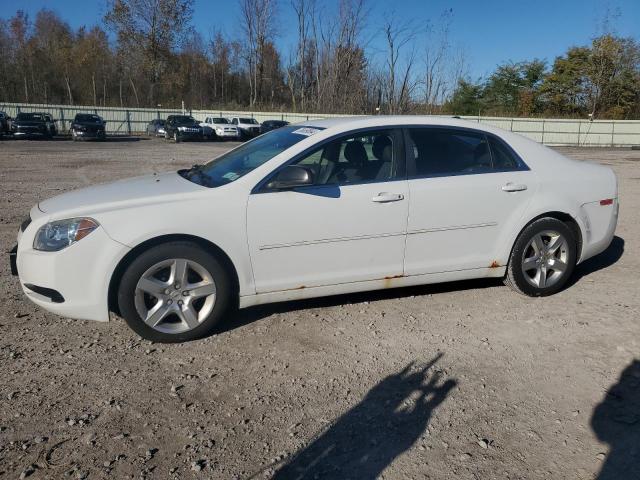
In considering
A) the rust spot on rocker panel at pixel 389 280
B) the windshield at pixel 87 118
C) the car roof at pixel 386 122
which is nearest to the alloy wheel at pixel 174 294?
the rust spot on rocker panel at pixel 389 280

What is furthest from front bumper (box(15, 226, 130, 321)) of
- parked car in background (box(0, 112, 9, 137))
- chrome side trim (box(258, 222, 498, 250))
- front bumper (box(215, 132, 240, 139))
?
front bumper (box(215, 132, 240, 139))

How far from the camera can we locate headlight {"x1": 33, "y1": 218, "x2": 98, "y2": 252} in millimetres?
3457

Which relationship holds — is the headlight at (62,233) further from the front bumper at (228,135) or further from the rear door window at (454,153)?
the front bumper at (228,135)

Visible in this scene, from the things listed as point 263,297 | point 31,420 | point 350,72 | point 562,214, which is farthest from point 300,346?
point 350,72

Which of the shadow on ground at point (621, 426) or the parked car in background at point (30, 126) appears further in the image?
the parked car in background at point (30, 126)

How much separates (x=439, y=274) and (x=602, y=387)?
58.2 inches

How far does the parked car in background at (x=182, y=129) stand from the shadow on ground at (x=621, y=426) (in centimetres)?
3334

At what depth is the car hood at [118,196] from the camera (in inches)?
141

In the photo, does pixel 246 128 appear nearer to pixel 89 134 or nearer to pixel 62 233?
pixel 89 134

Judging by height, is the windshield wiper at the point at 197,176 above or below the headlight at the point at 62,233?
above

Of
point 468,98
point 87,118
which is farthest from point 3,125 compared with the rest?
point 468,98

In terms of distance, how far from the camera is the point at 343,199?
12.7ft

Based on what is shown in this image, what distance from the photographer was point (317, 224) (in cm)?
381

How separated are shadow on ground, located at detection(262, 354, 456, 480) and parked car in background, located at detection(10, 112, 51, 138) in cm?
3156
